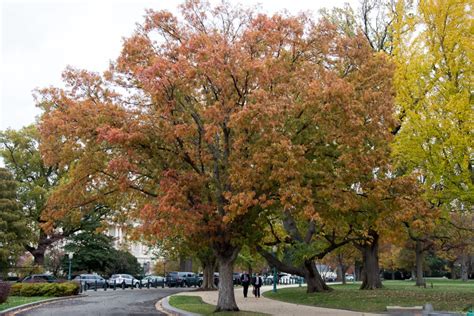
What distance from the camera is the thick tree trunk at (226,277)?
67.7 ft

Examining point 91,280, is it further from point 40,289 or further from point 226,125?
point 226,125

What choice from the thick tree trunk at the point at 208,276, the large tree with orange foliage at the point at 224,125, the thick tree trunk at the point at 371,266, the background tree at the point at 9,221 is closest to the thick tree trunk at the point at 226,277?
the large tree with orange foliage at the point at 224,125

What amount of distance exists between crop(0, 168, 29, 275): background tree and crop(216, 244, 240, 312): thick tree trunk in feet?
80.8

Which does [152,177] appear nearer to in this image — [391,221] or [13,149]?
[391,221]

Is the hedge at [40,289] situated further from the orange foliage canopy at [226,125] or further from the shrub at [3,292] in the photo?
the orange foliage canopy at [226,125]

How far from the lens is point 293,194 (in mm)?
16016

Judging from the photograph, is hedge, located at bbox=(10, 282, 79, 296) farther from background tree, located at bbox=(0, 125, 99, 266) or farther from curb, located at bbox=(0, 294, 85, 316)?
background tree, located at bbox=(0, 125, 99, 266)

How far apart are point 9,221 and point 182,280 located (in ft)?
Answer: 72.6

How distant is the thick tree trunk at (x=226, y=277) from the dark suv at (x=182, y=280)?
38.2 m

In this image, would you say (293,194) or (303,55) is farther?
(303,55)

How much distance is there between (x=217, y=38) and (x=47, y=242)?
136 ft

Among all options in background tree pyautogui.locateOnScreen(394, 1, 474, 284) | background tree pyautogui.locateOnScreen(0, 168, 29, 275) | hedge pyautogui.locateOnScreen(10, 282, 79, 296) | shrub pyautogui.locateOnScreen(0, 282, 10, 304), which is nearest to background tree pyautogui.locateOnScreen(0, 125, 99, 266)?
background tree pyautogui.locateOnScreen(0, 168, 29, 275)

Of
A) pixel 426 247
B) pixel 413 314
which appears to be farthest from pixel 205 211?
pixel 426 247

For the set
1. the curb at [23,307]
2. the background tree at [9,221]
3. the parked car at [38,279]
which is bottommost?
the curb at [23,307]
